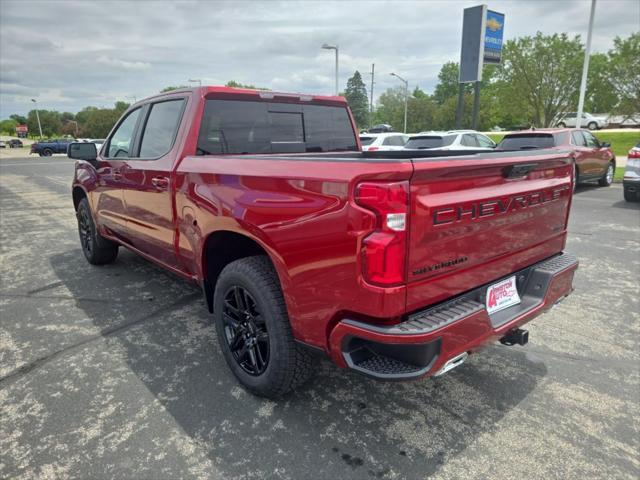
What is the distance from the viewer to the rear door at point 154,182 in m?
3.44

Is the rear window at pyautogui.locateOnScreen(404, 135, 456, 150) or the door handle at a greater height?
the rear window at pyautogui.locateOnScreen(404, 135, 456, 150)

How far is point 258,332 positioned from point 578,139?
1146 cm

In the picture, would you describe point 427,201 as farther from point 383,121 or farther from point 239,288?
point 383,121

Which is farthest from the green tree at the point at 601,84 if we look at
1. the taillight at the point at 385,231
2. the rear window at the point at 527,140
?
the taillight at the point at 385,231

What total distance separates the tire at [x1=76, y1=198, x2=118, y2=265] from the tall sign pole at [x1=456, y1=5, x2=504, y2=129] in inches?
898

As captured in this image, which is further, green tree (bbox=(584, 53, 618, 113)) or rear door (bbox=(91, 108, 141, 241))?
green tree (bbox=(584, 53, 618, 113))

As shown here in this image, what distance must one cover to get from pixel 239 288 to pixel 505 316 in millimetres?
1563

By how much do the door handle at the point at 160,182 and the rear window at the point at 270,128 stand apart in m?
0.36

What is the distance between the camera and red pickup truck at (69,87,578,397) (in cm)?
194

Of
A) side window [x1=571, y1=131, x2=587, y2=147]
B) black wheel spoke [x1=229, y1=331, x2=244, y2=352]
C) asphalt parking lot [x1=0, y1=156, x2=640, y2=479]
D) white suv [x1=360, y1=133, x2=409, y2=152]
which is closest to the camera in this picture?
asphalt parking lot [x1=0, y1=156, x2=640, y2=479]

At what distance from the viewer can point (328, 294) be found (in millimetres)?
2119

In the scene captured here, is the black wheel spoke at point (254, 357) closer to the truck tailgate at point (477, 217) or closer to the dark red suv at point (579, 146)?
the truck tailgate at point (477, 217)

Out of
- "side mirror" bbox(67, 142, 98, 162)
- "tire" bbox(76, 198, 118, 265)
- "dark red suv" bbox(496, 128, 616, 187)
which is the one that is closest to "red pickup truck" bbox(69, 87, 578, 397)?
"side mirror" bbox(67, 142, 98, 162)

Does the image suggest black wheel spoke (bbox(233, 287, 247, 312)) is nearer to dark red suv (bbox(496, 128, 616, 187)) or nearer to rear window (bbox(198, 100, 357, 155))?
rear window (bbox(198, 100, 357, 155))
